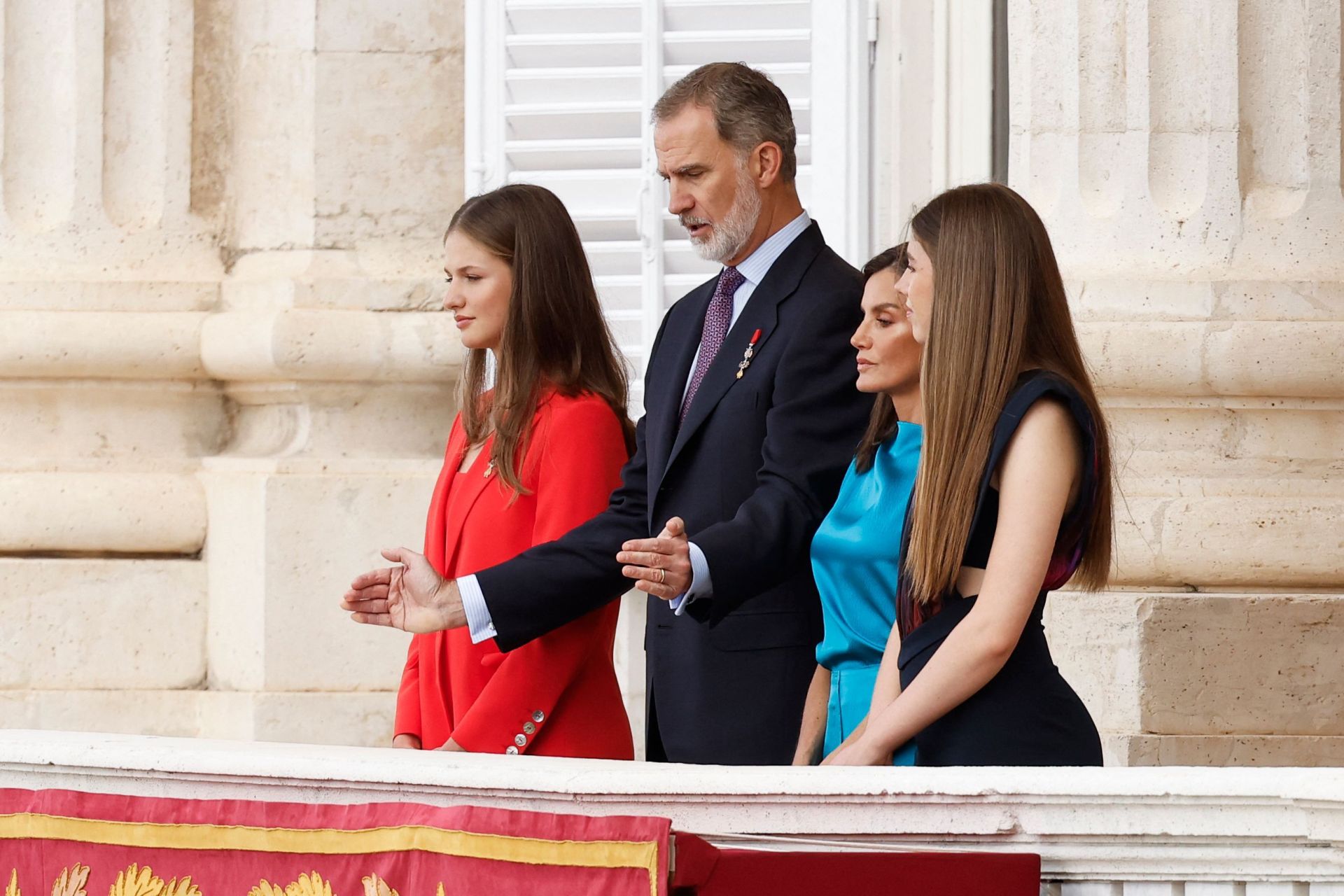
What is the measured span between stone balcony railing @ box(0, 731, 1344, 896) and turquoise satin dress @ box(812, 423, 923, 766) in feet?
1.98

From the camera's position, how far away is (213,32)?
15.9ft

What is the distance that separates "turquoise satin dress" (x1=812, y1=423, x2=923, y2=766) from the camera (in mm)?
2490

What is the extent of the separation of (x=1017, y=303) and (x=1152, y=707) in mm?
1597

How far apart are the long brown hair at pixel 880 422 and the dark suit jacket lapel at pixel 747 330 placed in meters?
0.21

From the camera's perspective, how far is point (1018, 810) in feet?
6.05

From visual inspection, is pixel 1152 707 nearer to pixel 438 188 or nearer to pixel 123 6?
pixel 438 188

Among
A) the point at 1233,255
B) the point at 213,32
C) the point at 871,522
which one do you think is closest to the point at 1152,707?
the point at 1233,255

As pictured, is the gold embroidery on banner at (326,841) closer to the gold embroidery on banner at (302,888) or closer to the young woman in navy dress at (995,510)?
the gold embroidery on banner at (302,888)

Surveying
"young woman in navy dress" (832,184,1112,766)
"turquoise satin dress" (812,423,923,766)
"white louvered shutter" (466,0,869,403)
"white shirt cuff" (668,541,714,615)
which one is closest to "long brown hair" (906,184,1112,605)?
"young woman in navy dress" (832,184,1112,766)

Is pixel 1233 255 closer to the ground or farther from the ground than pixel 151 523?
farther from the ground

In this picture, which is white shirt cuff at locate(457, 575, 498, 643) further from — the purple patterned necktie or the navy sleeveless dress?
the navy sleeveless dress

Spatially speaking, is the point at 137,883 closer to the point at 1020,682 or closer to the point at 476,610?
the point at 476,610

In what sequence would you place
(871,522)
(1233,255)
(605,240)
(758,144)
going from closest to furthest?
(871,522), (758,144), (1233,255), (605,240)

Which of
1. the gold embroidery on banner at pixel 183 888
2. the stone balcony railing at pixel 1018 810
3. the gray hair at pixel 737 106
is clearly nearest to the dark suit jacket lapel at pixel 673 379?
the gray hair at pixel 737 106
